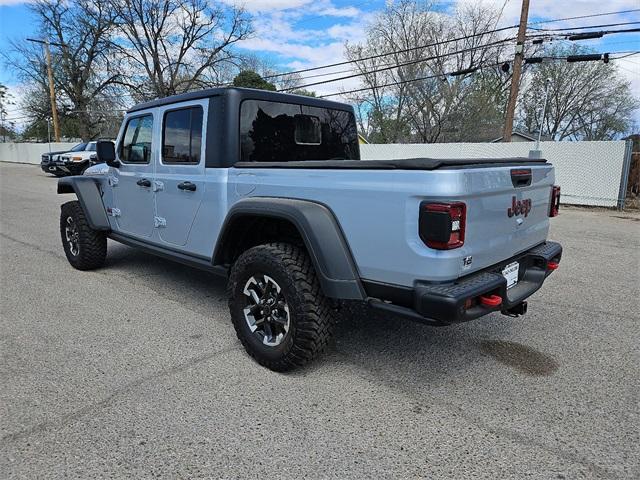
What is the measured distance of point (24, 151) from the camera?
4222 centimetres

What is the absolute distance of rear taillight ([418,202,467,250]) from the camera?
2.34m

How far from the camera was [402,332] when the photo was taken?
3.77 m

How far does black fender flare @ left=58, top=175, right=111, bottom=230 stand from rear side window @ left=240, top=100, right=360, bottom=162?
8.28 ft

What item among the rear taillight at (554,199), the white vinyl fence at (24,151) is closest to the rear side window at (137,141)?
the rear taillight at (554,199)

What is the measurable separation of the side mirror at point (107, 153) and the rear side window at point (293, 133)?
1992 millimetres

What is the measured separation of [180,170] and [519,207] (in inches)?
107

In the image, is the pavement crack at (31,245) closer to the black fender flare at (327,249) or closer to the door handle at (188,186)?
the door handle at (188,186)

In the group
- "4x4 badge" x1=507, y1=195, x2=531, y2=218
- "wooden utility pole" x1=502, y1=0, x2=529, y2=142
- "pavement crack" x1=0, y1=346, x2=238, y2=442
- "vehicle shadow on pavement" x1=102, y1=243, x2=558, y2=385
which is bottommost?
"pavement crack" x1=0, y1=346, x2=238, y2=442

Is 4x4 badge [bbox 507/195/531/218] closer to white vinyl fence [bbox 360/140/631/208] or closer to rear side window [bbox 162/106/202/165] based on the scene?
rear side window [bbox 162/106/202/165]

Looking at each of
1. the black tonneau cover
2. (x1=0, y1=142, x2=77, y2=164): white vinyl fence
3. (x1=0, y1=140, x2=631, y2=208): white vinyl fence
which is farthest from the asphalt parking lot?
(x1=0, y1=142, x2=77, y2=164): white vinyl fence

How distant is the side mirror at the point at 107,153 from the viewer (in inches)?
187

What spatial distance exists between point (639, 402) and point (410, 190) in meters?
1.96

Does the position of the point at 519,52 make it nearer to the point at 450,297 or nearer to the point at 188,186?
the point at 188,186

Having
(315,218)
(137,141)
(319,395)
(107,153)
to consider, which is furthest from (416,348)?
(107,153)
